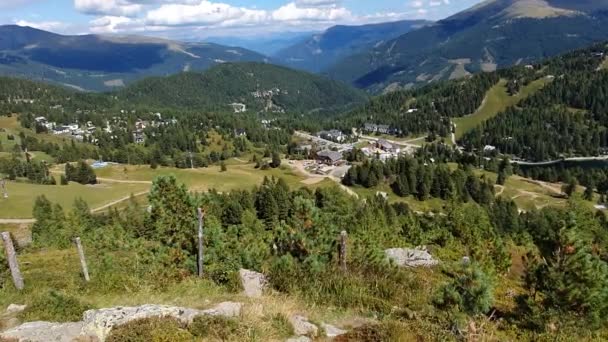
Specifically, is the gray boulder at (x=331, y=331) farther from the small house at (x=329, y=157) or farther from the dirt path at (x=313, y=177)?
the small house at (x=329, y=157)

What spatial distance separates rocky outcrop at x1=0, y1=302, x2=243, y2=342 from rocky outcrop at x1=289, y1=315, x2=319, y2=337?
59.7 inches

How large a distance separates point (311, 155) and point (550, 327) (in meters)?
169

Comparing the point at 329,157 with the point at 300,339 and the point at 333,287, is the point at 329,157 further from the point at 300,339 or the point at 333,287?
the point at 300,339

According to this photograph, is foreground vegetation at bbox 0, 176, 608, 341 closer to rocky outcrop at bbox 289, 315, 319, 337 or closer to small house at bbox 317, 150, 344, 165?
rocky outcrop at bbox 289, 315, 319, 337

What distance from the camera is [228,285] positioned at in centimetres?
1725

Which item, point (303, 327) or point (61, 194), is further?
point (61, 194)

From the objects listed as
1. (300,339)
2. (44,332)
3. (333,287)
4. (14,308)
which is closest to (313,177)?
(14,308)

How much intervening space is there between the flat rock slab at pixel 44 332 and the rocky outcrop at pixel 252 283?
526cm

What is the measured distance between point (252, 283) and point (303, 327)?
15.1 feet

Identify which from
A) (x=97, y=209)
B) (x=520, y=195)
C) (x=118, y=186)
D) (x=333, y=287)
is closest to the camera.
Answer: (x=333, y=287)

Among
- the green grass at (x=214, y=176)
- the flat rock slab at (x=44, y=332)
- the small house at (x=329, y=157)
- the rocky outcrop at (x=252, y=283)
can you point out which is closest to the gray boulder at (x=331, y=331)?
the rocky outcrop at (x=252, y=283)

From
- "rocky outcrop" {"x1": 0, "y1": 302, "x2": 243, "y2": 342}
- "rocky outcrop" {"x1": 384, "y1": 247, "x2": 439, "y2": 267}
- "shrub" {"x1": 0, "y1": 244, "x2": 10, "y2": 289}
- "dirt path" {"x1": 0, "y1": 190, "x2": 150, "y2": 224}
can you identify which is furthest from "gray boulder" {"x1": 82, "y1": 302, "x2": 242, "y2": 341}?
"dirt path" {"x1": 0, "y1": 190, "x2": 150, "y2": 224}

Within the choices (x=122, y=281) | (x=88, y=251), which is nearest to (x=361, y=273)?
(x=122, y=281)

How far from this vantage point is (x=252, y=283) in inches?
668
